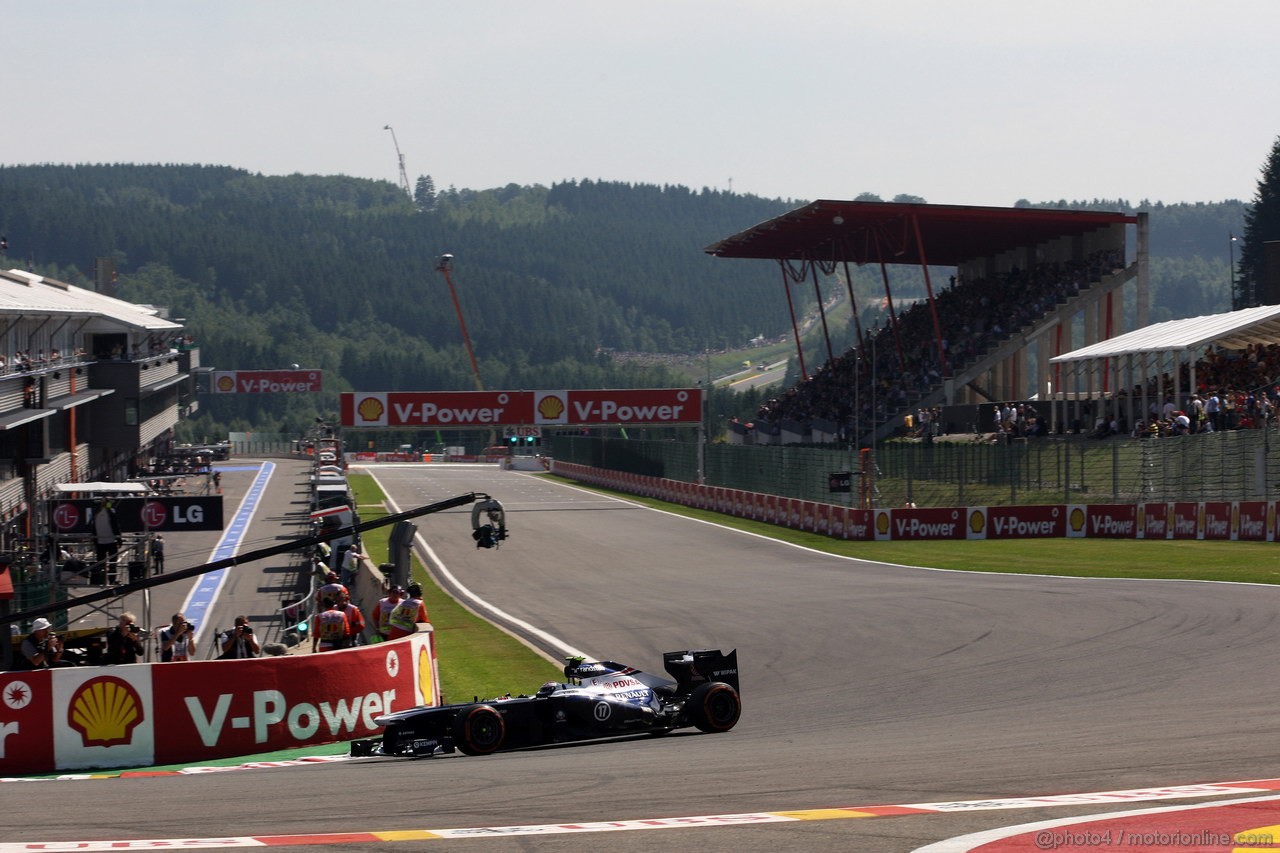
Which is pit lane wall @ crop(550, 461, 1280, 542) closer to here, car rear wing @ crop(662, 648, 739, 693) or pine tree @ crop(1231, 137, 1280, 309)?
car rear wing @ crop(662, 648, 739, 693)

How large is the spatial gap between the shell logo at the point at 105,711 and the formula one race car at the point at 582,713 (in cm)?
263

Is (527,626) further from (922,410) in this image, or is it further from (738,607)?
(922,410)

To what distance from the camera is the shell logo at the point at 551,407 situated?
60.2m

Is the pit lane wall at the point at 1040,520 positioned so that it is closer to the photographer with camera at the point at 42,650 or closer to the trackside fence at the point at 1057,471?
the trackside fence at the point at 1057,471

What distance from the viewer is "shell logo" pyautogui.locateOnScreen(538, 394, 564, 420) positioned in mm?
60219

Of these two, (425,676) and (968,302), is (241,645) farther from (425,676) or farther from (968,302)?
(968,302)

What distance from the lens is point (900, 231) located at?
226ft

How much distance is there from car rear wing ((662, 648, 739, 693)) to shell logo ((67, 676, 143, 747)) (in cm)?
572

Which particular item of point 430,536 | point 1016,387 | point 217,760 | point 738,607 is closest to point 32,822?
point 217,760

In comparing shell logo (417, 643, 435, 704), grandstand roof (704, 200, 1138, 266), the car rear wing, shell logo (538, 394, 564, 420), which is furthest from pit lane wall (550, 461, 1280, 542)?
shell logo (417, 643, 435, 704)

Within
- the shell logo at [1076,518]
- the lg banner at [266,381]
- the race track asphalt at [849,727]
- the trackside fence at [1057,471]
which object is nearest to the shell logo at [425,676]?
the race track asphalt at [849,727]

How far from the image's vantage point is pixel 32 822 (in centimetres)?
992

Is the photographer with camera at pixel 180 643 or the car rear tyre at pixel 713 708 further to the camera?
the photographer with camera at pixel 180 643

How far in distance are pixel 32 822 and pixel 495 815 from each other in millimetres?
3306
